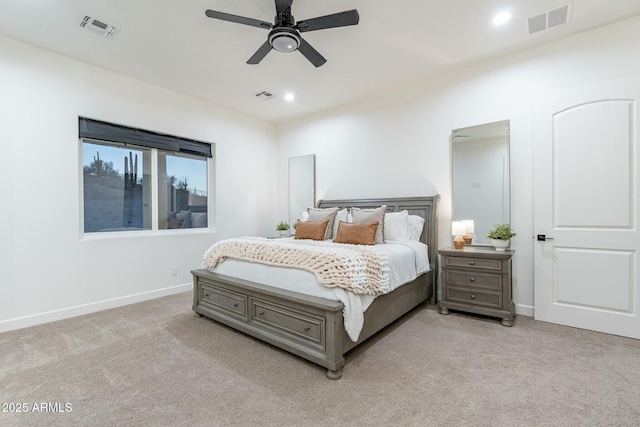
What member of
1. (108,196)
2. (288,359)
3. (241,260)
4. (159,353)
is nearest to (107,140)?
(108,196)

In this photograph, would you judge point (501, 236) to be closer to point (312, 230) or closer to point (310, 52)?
point (312, 230)

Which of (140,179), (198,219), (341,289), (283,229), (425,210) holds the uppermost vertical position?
(140,179)

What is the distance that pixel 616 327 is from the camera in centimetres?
269

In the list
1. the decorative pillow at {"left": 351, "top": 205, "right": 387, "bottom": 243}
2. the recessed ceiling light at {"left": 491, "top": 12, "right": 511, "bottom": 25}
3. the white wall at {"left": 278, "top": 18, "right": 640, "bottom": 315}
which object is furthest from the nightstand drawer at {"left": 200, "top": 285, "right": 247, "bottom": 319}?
the recessed ceiling light at {"left": 491, "top": 12, "right": 511, "bottom": 25}

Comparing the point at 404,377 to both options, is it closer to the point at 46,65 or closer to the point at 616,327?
the point at 616,327

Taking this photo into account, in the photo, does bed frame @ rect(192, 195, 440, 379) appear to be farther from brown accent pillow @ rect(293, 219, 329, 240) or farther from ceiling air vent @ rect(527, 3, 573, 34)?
ceiling air vent @ rect(527, 3, 573, 34)

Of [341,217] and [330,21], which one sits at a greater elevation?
[330,21]

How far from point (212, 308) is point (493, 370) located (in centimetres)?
255

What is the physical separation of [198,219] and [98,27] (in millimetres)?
2699

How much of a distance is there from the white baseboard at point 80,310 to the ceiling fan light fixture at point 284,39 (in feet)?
11.3

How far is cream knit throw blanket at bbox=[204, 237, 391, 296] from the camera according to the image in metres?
2.22

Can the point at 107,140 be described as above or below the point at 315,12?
below

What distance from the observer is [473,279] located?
316cm

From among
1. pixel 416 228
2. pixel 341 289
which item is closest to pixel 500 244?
pixel 416 228
